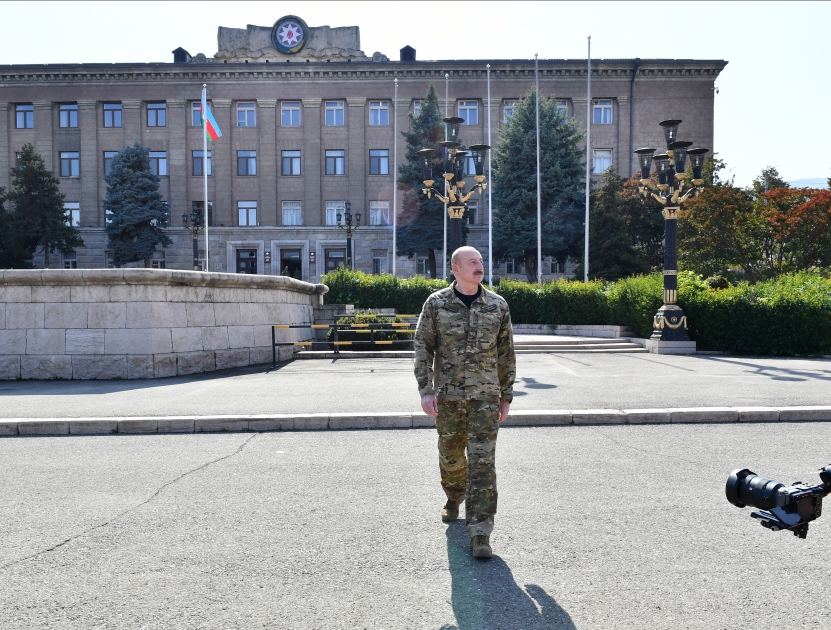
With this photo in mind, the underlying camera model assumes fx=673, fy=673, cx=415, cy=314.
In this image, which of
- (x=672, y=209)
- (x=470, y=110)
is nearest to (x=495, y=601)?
(x=672, y=209)

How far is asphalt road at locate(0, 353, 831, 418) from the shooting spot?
382 inches

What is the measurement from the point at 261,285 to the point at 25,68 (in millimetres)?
48245

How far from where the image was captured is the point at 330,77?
174ft

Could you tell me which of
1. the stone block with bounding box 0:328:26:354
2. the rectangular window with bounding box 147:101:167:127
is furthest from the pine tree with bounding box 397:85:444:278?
the stone block with bounding box 0:328:26:354

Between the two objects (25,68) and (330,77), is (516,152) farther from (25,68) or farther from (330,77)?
(25,68)

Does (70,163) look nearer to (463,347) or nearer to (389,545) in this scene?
(463,347)

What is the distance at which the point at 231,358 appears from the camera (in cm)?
1552

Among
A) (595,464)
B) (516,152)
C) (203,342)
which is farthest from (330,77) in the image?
(595,464)

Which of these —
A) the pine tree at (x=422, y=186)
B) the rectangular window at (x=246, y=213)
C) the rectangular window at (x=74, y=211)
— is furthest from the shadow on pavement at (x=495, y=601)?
the rectangular window at (x=74, y=211)

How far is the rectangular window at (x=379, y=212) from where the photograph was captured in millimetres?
53466

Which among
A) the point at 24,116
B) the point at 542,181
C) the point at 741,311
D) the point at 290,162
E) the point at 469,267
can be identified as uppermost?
the point at 24,116

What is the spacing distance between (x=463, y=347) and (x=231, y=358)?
12027 mm

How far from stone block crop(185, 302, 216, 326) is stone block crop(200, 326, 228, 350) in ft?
0.44

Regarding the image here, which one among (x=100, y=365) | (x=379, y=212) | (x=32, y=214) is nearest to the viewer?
(x=100, y=365)
